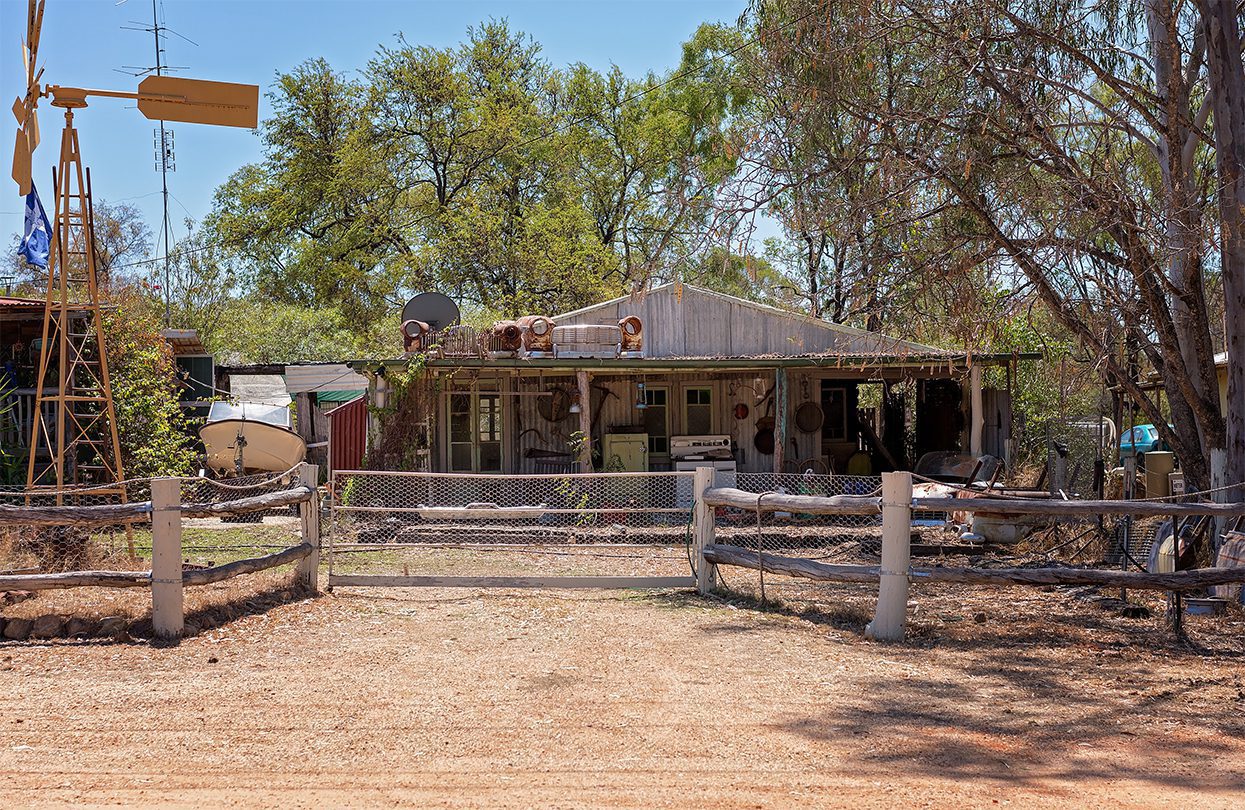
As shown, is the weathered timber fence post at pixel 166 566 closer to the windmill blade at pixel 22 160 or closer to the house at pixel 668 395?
the windmill blade at pixel 22 160

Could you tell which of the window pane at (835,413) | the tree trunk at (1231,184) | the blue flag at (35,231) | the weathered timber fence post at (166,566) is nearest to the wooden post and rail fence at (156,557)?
the weathered timber fence post at (166,566)

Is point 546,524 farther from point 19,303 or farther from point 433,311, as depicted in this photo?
point 19,303

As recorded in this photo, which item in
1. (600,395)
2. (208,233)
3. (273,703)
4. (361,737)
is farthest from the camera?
Result: (208,233)

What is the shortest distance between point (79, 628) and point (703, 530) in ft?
17.1

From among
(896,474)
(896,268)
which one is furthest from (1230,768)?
(896,268)

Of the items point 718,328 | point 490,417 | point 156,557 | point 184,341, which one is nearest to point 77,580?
point 156,557

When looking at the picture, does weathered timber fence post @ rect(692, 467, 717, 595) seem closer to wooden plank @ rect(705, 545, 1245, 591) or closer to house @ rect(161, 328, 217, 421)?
wooden plank @ rect(705, 545, 1245, 591)

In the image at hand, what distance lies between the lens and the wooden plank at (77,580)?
7.86 m

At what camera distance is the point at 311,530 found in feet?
32.3

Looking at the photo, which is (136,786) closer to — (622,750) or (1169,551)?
(622,750)

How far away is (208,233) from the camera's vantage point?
37688 mm

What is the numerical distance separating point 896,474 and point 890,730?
277 centimetres

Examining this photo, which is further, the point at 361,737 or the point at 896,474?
the point at 896,474

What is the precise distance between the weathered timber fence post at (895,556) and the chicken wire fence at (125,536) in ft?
18.0
